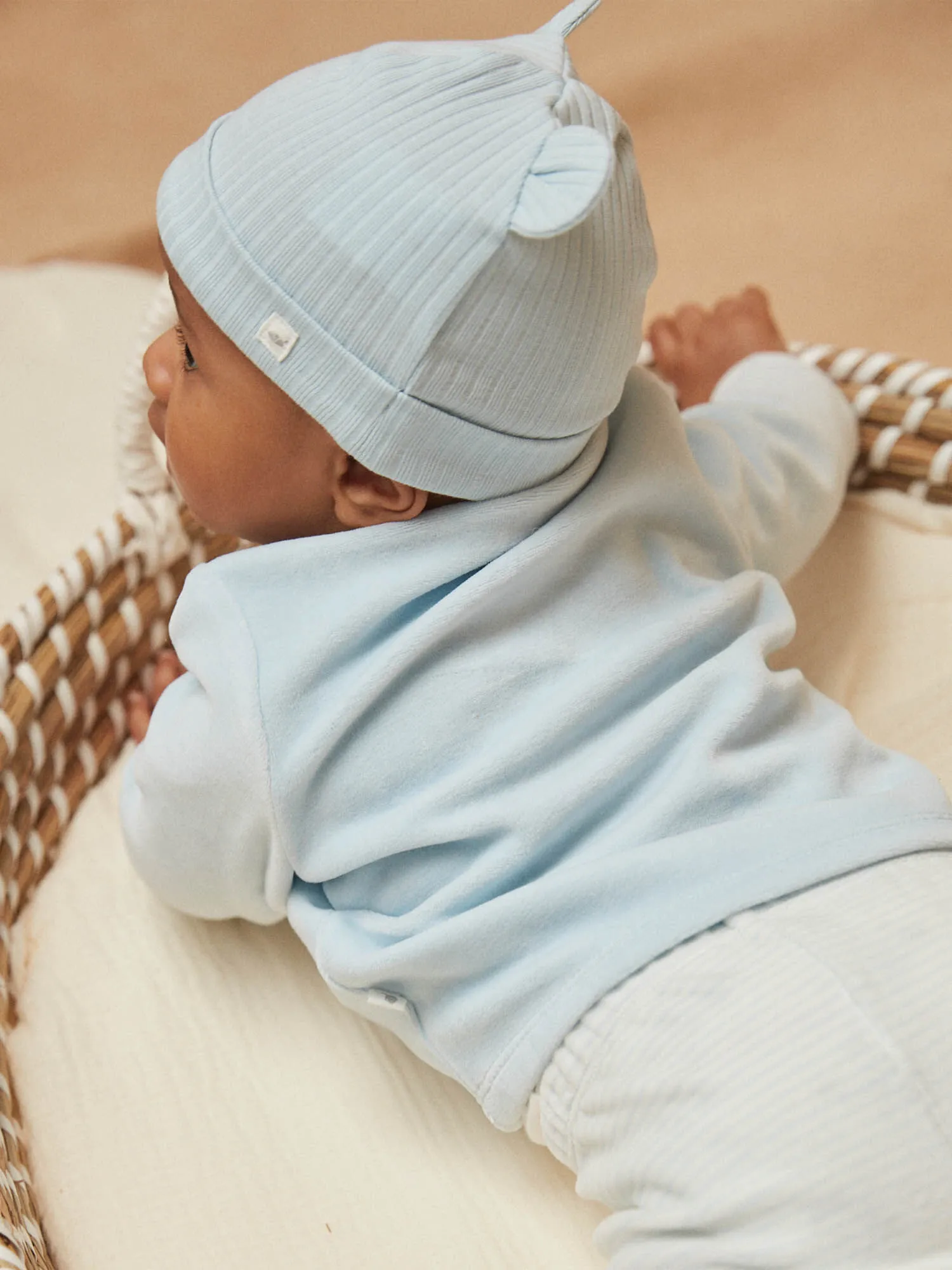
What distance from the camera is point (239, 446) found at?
0.67 m

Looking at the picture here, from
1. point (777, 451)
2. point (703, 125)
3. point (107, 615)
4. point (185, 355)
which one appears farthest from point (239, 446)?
point (703, 125)

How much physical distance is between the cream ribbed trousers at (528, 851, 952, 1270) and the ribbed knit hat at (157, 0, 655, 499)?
0.27 metres

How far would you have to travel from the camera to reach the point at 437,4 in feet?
4.39

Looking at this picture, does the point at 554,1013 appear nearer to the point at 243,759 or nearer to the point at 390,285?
the point at 243,759

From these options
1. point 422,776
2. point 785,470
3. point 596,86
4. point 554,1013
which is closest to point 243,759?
point 422,776

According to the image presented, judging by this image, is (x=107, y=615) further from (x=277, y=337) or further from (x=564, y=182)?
(x=564, y=182)

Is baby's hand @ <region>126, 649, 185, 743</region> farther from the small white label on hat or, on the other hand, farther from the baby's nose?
the small white label on hat

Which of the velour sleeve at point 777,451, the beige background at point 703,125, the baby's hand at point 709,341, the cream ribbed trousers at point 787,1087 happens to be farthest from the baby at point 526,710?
the beige background at point 703,125

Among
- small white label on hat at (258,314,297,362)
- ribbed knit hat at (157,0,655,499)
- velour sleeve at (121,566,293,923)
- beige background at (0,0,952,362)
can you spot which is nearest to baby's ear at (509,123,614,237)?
ribbed knit hat at (157,0,655,499)

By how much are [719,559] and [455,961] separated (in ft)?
0.96

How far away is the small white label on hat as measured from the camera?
61 cm

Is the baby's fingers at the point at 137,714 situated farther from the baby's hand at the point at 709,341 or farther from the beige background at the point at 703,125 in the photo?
the beige background at the point at 703,125

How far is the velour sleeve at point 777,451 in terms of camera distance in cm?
88

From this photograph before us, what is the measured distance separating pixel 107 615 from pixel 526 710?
413mm
